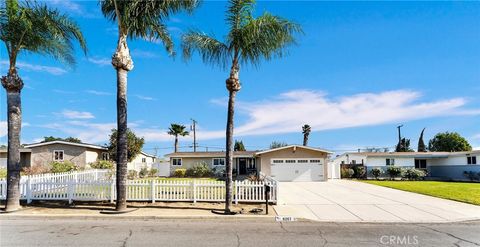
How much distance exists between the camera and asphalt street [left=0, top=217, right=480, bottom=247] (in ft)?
26.1

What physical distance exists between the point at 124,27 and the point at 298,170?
2266cm

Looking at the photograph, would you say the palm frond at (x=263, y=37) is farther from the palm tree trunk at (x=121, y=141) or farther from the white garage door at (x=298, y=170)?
the white garage door at (x=298, y=170)

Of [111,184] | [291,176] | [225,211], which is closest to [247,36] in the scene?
[225,211]

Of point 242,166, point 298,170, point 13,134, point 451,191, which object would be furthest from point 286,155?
point 13,134

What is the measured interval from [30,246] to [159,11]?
8.82 meters

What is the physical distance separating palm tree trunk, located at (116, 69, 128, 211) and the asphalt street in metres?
1.36

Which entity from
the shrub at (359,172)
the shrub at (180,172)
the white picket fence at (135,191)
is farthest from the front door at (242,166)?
the white picket fence at (135,191)

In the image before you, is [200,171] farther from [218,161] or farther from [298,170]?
[298,170]

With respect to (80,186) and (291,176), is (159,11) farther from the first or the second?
(291,176)

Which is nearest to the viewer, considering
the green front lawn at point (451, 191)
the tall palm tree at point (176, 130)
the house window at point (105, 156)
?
the green front lawn at point (451, 191)

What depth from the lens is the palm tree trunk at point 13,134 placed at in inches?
476

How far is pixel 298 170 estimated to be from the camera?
31.4 m

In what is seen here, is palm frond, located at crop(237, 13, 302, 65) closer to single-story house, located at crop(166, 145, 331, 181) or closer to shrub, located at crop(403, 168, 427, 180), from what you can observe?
single-story house, located at crop(166, 145, 331, 181)

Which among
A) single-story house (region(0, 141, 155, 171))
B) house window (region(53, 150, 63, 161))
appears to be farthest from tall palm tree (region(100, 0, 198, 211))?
house window (region(53, 150, 63, 161))
